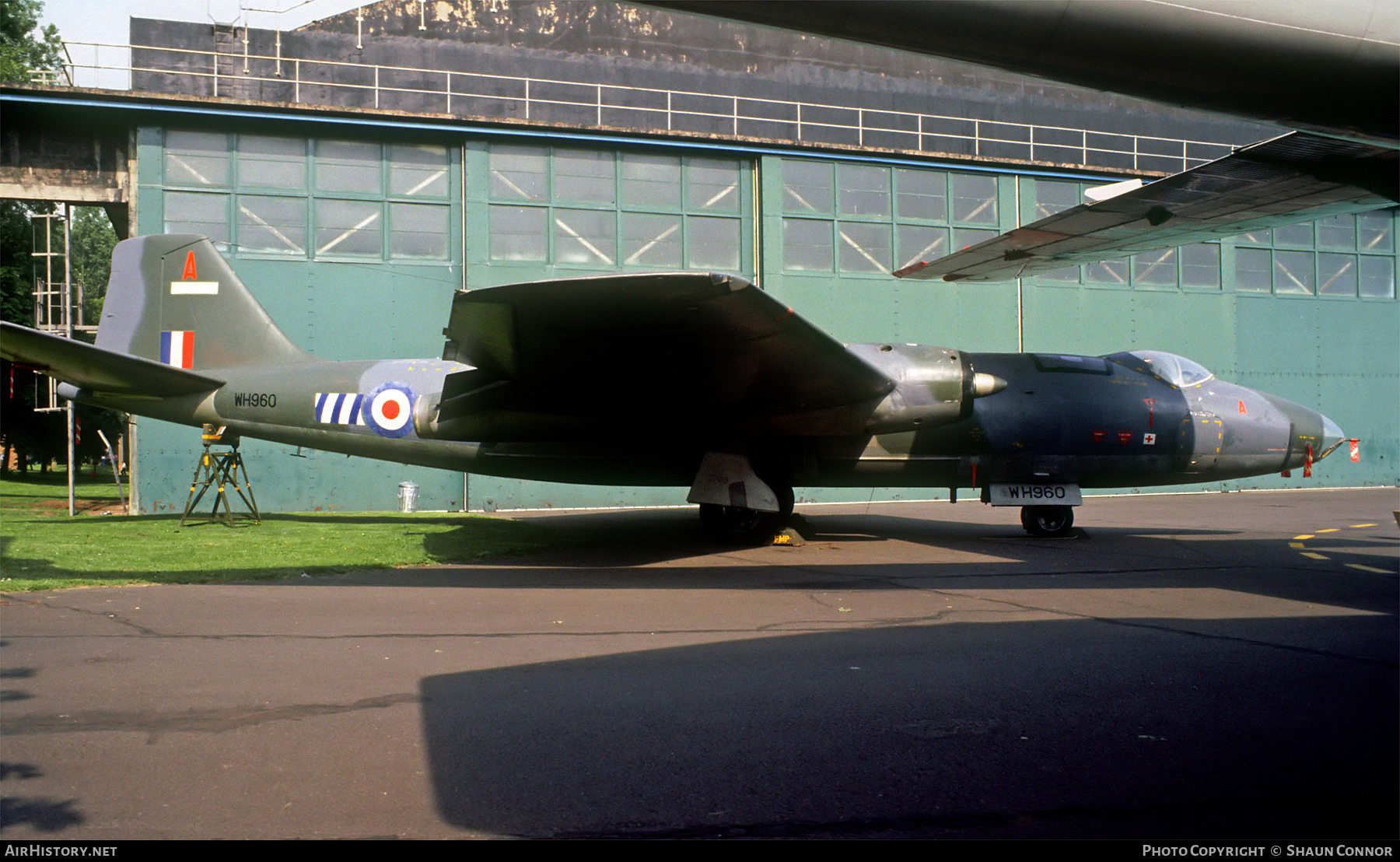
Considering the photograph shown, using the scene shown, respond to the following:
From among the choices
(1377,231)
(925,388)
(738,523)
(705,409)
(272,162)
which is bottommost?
(738,523)

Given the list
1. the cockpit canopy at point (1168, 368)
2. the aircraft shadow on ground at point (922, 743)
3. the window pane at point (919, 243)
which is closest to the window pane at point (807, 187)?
the window pane at point (919, 243)

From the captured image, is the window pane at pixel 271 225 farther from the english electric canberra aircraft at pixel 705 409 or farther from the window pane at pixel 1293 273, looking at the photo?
the window pane at pixel 1293 273

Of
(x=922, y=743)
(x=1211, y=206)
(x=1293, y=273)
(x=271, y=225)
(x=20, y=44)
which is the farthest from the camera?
(x=20, y=44)

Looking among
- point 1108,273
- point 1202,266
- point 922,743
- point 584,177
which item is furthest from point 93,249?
point 922,743

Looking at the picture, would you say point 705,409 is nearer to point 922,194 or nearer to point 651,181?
point 651,181

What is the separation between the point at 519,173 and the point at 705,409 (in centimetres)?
1110

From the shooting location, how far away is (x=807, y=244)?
21.1 metres

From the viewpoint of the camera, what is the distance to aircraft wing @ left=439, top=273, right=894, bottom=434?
8141 millimetres

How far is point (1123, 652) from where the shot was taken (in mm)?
5504

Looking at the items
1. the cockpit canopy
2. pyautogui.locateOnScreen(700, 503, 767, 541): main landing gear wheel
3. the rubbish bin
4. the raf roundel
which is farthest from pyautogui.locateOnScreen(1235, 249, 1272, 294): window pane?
the raf roundel

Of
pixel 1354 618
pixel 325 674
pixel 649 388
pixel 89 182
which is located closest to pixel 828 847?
pixel 325 674

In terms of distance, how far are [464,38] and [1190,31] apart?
79.5 feet

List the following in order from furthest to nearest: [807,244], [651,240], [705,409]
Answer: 1. [807,244]
2. [651,240]
3. [705,409]

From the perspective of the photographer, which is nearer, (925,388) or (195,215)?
(925,388)
